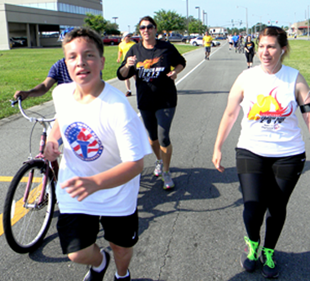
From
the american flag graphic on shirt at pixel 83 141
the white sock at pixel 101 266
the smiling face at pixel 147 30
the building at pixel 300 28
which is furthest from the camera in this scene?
the building at pixel 300 28

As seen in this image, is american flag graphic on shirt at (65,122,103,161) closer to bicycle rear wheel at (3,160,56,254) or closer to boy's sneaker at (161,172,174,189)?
bicycle rear wheel at (3,160,56,254)

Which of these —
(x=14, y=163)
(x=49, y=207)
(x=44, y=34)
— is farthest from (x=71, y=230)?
(x=44, y=34)

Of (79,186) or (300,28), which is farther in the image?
(300,28)

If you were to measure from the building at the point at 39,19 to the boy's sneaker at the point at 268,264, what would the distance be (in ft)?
181

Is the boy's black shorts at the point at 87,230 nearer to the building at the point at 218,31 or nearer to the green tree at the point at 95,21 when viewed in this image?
the green tree at the point at 95,21

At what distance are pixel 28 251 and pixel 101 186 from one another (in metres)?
1.74

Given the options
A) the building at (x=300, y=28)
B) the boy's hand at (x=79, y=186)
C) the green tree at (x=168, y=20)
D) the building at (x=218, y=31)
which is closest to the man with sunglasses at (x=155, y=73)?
the boy's hand at (x=79, y=186)

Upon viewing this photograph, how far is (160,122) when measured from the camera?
4.39 metres

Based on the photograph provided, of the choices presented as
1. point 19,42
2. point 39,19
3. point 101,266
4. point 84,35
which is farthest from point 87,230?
point 39,19

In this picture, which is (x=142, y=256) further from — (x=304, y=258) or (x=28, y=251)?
(x=304, y=258)

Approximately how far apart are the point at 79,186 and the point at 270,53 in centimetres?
179

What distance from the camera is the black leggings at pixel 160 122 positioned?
4.37m

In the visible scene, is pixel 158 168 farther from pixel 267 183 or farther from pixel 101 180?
pixel 101 180

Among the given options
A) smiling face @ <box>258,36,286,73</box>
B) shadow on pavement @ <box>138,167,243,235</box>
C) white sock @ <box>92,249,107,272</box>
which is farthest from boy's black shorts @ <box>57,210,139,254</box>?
smiling face @ <box>258,36,286,73</box>
